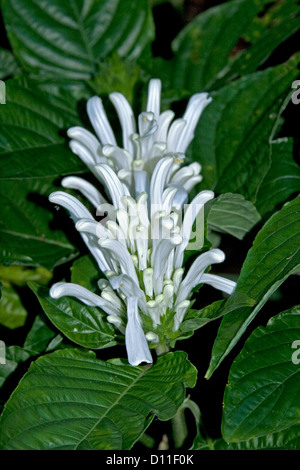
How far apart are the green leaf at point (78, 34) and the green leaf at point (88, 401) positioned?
687mm

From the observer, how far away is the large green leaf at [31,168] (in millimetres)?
1064

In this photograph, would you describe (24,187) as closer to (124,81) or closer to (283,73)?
(124,81)

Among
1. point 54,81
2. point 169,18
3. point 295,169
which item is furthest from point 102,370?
point 169,18

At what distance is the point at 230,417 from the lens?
77 cm

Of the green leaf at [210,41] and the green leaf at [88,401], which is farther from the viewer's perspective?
the green leaf at [210,41]

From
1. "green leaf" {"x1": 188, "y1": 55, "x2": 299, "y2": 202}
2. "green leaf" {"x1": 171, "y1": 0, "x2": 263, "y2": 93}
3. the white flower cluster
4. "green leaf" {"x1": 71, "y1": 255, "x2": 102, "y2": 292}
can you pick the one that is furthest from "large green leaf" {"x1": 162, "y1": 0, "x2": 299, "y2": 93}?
"green leaf" {"x1": 71, "y1": 255, "x2": 102, "y2": 292}

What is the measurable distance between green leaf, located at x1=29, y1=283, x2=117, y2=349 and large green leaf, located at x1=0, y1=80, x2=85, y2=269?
0.46 feet

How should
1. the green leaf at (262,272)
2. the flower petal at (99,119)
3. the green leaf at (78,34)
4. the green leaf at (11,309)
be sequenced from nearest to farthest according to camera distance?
the green leaf at (262,272) < the flower petal at (99,119) < the green leaf at (11,309) < the green leaf at (78,34)

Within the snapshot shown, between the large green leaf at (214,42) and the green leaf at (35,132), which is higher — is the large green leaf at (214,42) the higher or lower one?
the higher one

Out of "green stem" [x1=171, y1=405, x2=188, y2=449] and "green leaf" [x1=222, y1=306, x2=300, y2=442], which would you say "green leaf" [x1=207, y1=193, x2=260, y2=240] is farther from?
"green stem" [x1=171, y1=405, x2=188, y2=449]

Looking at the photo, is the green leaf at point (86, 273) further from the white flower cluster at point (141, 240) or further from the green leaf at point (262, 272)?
the green leaf at point (262, 272)

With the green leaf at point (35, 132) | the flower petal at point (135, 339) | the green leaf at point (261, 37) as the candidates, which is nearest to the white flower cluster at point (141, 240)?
the flower petal at point (135, 339)

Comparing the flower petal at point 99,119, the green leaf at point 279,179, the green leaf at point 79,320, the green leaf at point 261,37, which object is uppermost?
the green leaf at point 261,37

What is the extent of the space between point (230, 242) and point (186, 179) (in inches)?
9.0
